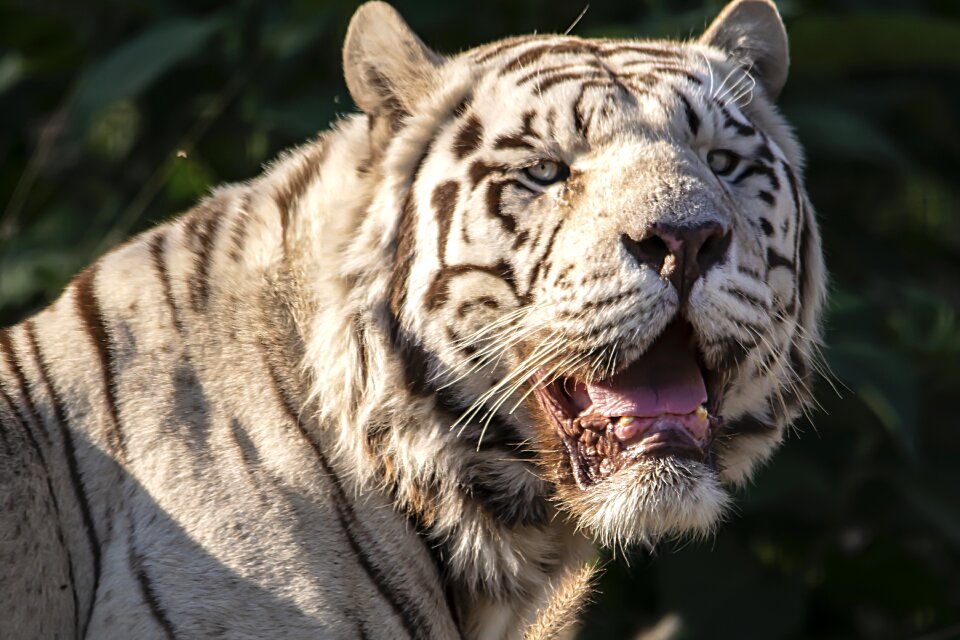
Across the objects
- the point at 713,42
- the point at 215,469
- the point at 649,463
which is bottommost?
the point at 649,463

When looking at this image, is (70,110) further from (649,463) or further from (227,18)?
(649,463)

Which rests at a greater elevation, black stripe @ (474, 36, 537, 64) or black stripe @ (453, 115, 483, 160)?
black stripe @ (474, 36, 537, 64)

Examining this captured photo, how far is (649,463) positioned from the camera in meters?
1.95

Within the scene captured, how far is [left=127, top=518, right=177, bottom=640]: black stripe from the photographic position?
1829mm

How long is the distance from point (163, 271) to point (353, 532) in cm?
54

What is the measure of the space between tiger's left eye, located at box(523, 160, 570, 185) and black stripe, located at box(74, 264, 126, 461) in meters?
0.72

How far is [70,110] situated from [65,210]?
0.69 metres

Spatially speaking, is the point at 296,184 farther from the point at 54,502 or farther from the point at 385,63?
the point at 54,502

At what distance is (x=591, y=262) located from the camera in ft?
6.29

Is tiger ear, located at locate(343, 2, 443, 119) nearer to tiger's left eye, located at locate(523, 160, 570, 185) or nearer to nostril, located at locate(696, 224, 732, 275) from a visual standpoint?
tiger's left eye, located at locate(523, 160, 570, 185)

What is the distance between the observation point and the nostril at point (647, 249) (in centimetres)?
189

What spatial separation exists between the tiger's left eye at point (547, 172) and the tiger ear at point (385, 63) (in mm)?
264

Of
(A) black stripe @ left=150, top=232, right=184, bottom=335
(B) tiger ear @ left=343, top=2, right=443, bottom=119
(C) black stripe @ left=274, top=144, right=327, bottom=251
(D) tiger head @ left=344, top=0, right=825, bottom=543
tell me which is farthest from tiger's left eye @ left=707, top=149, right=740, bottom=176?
(A) black stripe @ left=150, top=232, right=184, bottom=335

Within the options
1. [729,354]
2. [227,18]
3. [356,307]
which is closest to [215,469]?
[356,307]
